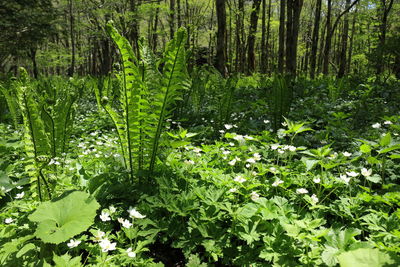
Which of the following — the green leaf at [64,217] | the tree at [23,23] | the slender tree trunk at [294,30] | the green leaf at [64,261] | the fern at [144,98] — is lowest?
the green leaf at [64,261]

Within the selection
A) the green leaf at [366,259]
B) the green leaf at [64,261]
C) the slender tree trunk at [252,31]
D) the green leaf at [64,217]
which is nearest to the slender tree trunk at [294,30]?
the slender tree trunk at [252,31]

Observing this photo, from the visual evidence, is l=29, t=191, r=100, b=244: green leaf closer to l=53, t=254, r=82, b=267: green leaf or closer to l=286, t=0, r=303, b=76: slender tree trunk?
l=53, t=254, r=82, b=267: green leaf

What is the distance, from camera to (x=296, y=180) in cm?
185

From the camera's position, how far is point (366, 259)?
3.57 ft

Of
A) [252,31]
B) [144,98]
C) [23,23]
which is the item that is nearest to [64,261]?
[144,98]

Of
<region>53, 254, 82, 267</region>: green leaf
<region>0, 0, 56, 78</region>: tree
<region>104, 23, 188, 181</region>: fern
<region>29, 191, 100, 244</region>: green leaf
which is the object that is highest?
<region>0, 0, 56, 78</region>: tree

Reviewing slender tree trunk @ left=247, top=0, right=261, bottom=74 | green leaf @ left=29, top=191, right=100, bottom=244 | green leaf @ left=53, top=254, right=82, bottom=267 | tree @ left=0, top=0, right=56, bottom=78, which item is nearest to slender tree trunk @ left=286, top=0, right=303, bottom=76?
slender tree trunk @ left=247, top=0, right=261, bottom=74

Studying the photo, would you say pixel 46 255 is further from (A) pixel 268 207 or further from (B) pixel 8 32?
(B) pixel 8 32

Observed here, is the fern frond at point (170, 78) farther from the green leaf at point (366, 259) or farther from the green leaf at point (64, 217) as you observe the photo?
the green leaf at point (366, 259)

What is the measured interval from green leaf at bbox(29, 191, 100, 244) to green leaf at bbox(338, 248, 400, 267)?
3.83ft

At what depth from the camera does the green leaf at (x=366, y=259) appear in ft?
3.49

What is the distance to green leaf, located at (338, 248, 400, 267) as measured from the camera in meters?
1.06

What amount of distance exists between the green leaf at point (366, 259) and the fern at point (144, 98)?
56.2 inches

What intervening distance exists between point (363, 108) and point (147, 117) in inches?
134
